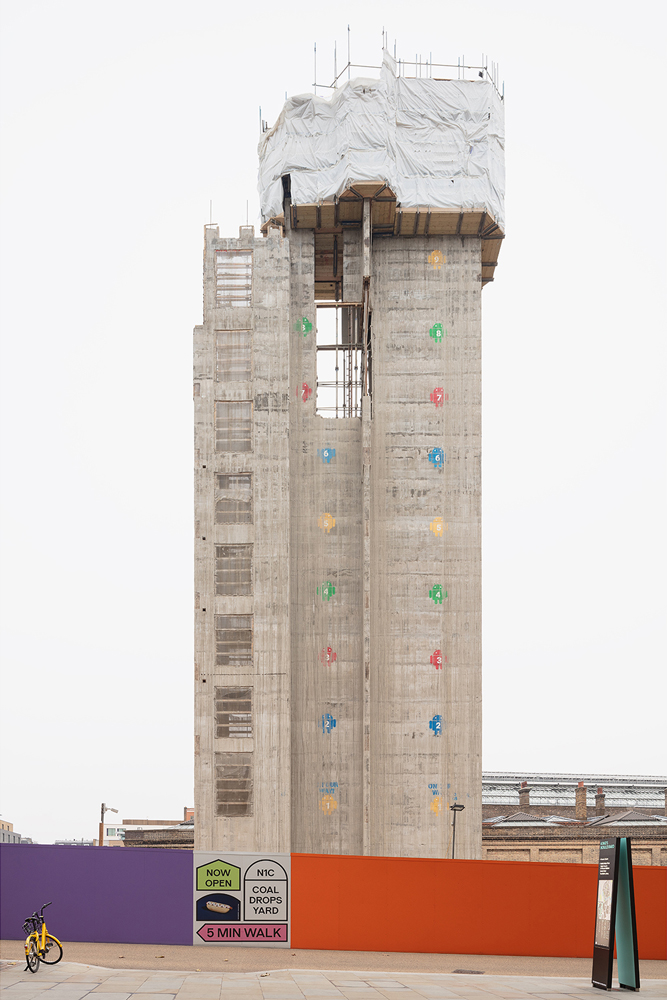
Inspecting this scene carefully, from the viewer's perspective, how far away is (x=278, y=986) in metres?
23.0

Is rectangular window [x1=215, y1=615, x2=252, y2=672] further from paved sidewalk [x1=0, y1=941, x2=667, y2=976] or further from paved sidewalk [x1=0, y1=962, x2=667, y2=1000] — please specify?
paved sidewalk [x1=0, y1=962, x2=667, y2=1000]

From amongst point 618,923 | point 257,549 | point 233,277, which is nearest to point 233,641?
point 257,549

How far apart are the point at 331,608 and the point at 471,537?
334 inches

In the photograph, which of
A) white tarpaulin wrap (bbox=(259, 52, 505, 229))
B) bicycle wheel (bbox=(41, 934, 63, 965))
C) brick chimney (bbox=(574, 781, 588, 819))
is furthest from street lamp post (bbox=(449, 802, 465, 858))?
brick chimney (bbox=(574, 781, 588, 819))

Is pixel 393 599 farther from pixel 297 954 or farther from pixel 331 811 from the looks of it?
pixel 297 954

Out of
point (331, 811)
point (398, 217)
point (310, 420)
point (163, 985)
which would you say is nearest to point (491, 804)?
point (331, 811)

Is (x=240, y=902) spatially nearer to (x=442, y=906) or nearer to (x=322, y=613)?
(x=442, y=906)

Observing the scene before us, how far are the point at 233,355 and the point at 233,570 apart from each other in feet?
37.5

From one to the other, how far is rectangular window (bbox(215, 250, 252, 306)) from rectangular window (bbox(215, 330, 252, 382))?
6.13ft

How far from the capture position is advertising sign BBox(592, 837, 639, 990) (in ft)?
77.1

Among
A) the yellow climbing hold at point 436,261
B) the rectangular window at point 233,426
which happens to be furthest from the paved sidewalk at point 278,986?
the yellow climbing hold at point 436,261

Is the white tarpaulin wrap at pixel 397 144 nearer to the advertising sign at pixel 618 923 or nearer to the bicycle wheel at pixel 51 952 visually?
the advertising sign at pixel 618 923

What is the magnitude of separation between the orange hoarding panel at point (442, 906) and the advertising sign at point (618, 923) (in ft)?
17.0

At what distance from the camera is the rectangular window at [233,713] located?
51875 millimetres
